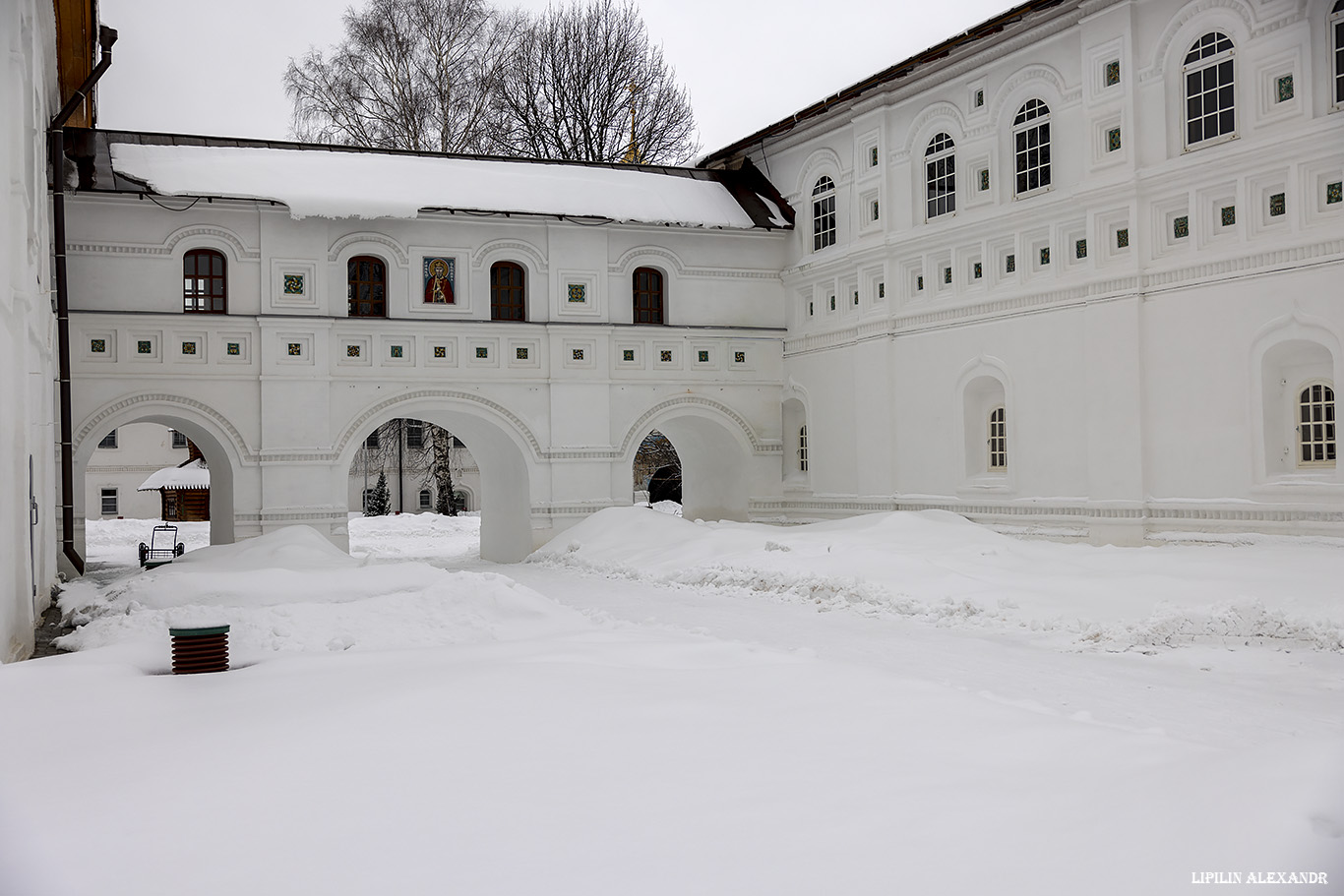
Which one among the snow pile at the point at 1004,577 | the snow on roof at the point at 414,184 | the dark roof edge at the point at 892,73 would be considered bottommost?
the snow pile at the point at 1004,577

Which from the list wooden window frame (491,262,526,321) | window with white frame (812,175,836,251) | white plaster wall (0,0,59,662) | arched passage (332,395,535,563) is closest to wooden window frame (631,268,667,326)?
wooden window frame (491,262,526,321)

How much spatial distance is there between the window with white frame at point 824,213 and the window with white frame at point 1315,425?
32.4 feet

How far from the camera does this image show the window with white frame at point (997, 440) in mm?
19062

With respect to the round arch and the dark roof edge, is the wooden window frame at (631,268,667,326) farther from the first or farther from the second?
the dark roof edge

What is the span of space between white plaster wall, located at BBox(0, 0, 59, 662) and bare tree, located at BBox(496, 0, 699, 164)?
1634cm

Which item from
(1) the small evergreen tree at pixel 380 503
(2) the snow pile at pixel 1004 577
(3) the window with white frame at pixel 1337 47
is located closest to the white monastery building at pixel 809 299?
(3) the window with white frame at pixel 1337 47

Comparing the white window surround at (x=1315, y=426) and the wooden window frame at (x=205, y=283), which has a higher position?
the wooden window frame at (x=205, y=283)

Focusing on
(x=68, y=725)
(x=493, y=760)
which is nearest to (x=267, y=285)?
(x=68, y=725)

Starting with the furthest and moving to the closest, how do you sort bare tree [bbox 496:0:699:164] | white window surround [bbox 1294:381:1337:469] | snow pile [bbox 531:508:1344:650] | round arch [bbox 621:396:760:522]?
bare tree [bbox 496:0:699:164]
round arch [bbox 621:396:760:522]
white window surround [bbox 1294:381:1337:469]
snow pile [bbox 531:508:1344:650]

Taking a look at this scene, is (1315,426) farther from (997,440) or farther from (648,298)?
(648,298)

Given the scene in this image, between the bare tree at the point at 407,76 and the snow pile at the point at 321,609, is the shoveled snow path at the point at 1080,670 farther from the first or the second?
the bare tree at the point at 407,76

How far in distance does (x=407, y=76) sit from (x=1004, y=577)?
21.8m

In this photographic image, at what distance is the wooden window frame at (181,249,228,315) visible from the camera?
20484 mm

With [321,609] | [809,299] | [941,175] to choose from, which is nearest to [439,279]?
[809,299]
